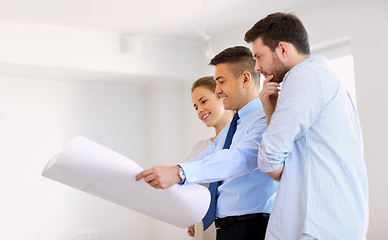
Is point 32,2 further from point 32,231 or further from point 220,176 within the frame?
point 220,176

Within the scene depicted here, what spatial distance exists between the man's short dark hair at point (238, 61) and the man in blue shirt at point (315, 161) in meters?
0.53

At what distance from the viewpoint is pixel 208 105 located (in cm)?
289

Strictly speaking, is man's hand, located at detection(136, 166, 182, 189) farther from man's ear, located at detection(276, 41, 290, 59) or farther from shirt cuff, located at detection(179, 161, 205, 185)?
man's ear, located at detection(276, 41, 290, 59)

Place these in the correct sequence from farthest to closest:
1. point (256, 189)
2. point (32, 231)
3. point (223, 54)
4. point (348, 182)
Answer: point (32, 231)
point (223, 54)
point (256, 189)
point (348, 182)

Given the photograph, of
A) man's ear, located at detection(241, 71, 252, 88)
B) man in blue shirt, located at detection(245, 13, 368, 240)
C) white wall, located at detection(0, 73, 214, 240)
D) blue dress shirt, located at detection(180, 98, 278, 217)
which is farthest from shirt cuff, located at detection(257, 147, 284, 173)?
white wall, located at detection(0, 73, 214, 240)

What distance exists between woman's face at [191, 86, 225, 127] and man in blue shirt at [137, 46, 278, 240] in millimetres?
768

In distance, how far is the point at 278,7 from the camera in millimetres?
4879

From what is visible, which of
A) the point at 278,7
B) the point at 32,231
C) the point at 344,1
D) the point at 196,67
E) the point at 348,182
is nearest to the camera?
the point at 348,182

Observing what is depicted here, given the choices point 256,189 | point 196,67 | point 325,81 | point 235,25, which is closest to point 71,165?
point 256,189

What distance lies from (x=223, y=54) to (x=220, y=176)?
0.62 meters

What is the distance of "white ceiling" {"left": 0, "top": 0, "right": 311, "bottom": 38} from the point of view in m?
4.63

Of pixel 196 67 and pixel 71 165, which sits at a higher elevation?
pixel 196 67

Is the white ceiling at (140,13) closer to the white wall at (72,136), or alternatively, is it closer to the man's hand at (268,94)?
the white wall at (72,136)

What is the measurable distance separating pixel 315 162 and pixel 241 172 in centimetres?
29
